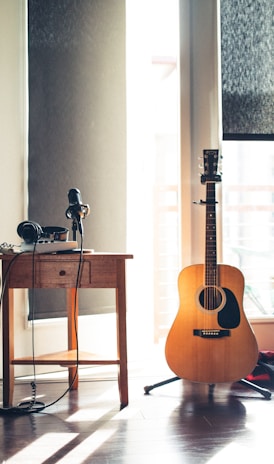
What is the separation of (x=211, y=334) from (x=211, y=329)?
24 millimetres

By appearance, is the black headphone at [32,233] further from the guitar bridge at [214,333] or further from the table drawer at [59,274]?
the guitar bridge at [214,333]

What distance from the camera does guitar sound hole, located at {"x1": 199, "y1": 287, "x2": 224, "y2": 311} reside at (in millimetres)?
2344

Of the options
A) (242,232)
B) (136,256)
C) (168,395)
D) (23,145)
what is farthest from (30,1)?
(168,395)

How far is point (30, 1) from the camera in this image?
2746 millimetres

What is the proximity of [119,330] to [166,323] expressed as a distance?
1.74m

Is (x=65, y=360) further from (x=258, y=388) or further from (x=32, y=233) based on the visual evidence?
(x=258, y=388)

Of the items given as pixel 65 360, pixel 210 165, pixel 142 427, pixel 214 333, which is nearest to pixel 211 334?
pixel 214 333

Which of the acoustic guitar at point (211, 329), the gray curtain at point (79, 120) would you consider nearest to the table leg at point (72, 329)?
the gray curtain at point (79, 120)

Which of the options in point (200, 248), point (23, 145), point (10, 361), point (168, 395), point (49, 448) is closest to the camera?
point (49, 448)

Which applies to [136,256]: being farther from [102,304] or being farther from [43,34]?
[43,34]

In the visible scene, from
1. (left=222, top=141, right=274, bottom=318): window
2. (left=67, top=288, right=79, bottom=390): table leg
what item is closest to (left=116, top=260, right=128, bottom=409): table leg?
(left=67, top=288, right=79, bottom=390): table leg

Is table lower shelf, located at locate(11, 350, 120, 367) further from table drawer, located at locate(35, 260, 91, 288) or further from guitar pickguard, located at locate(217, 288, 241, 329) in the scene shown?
guitar pickguard, located at locate(217, 288, 241, 329)

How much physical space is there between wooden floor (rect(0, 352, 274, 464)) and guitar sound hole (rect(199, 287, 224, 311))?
423mm

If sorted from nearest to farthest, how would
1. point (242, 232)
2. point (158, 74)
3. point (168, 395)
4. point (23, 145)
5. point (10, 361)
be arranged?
point (10, 361) < point (168, 395) < point (23, 145) < point (242, 232) < point (158, 74)
